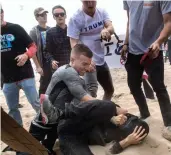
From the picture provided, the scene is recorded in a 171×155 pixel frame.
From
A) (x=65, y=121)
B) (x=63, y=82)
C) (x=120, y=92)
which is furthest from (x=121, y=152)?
(x=120, y=92)

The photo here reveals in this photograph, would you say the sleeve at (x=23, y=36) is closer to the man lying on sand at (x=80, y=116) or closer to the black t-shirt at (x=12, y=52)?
the black t-shirt at (x=12, y=52)

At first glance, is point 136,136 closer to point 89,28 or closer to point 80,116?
point 80,116

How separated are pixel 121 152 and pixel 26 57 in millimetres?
1638

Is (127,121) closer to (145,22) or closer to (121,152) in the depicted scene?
(121,152)

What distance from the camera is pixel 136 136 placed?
2.99 metres

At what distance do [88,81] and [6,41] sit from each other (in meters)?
1.12

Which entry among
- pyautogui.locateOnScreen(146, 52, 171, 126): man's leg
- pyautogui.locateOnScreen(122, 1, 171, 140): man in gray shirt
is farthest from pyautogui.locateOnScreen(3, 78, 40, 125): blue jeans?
pyautogui.locateOnScreen(146, 52, 171, 126): man's leg

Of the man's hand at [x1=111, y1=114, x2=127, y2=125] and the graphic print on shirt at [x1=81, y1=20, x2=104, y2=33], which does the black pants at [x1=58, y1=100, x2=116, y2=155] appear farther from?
the graphic print on shirt at [x1=81, y1=20, x2=104, y2=33]

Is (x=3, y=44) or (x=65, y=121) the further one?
(x=3, y=44)

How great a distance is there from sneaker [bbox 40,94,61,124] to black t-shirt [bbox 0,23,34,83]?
1046mm

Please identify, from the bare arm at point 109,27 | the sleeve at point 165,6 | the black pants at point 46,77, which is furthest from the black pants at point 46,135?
the black pants at point 46,77

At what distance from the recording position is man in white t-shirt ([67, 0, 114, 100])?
3.72m

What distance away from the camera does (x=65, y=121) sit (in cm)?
297

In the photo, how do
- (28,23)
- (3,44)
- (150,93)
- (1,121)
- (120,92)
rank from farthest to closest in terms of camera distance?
(28,23), (120,92), (150,93), (3,44), (1,121)
